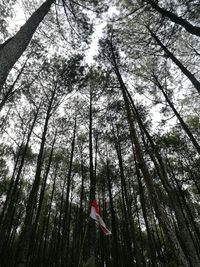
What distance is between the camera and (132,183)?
20.1 metres

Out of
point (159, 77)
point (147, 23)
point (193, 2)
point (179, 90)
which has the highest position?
point (147, 23)

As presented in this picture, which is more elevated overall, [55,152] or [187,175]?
[55,152]

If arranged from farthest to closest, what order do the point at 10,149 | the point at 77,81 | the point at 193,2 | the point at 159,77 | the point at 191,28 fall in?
the point at 10,149 < the point at 159,77 < the point at 77,81 < the point at 193,2 < the point at 191,28

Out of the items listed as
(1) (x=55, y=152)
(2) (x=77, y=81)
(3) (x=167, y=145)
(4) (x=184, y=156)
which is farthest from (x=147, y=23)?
(1) (x=55, y=152)

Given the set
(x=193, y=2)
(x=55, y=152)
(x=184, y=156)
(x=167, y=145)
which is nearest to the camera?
(x=193, y=2)

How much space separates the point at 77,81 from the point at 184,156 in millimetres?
10477

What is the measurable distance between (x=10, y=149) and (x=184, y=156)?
14.8 m

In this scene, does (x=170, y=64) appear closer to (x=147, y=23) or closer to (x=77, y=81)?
(x=147, y=23)

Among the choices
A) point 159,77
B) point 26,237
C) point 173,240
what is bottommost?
point 173,240

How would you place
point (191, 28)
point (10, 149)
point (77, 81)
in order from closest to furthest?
point (191, 28)
point (77, 81)
point (10, 149)

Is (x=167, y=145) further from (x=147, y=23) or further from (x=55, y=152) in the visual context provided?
(x=55, y=152)

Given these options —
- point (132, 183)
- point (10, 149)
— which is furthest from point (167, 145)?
point (10, 149)

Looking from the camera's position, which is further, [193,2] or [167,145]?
[167,145]

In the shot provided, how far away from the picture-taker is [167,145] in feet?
47.2
